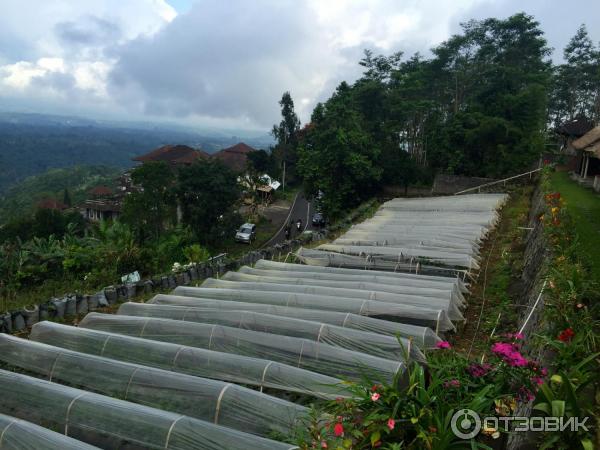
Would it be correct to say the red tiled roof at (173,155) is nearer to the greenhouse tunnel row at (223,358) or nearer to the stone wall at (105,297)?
the stone wall at (105,297)

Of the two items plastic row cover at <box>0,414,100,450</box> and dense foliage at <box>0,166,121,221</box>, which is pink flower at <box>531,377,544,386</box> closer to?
plastic row cover at <box>0,414,100,450</box>

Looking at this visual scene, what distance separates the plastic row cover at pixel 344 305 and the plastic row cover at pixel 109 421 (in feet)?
11.8

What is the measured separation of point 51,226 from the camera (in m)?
32.5

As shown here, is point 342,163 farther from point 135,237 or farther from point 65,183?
point 65,183

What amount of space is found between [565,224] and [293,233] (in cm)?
2210

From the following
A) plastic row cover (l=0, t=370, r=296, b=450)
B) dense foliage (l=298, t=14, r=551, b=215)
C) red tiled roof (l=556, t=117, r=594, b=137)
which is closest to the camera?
plastic row cover (l=0, t=370, r=296, b=450)

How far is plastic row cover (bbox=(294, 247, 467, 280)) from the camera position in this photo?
10.8 metres

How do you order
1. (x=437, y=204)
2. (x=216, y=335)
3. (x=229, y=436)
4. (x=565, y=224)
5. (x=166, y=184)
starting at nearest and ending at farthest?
(x=229, y=436), (x=216, y=335), (x=565, y=224), (x=437, y=204), (x=166, y=184)

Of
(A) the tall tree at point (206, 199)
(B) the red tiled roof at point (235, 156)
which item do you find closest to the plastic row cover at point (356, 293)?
(A) the tall tree at point (206, 199)

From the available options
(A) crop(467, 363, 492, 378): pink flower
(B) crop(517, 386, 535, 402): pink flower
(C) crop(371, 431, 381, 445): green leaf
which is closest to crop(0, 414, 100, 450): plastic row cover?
(C) crop(371, 431, 381, 445): green leaf

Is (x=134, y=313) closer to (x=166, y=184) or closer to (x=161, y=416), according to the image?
(x=161, y=416)

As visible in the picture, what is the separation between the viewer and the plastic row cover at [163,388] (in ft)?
14.9

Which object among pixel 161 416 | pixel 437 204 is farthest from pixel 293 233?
pixel 161 416

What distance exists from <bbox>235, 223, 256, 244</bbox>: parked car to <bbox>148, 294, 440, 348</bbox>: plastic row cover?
2022 cm
